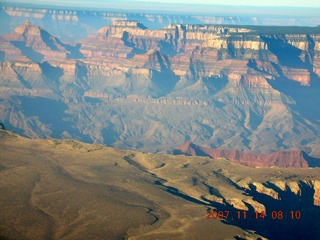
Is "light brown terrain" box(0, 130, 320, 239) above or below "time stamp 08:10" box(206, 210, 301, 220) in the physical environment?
above

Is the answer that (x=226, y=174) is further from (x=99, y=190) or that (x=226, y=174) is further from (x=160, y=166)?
(x=99, y=190)

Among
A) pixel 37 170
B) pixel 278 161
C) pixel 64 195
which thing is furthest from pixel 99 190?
pixel 278 161
